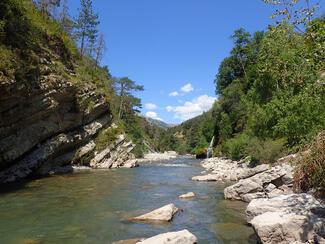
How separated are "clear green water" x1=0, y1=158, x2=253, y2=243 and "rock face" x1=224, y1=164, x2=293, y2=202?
2.17ft

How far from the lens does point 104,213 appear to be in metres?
14.4

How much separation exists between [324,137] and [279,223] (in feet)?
11.6

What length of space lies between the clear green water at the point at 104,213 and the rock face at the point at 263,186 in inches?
26.0

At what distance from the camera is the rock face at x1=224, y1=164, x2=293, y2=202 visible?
16.1 meters

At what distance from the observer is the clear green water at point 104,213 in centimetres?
1120

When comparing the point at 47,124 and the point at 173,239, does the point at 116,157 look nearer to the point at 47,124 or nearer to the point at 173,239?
the point at 47,124

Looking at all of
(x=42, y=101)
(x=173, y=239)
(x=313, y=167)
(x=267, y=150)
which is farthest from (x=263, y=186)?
(x=42, y=101)

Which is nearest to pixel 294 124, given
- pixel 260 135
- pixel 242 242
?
pixel 260 135

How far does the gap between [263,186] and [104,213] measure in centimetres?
726

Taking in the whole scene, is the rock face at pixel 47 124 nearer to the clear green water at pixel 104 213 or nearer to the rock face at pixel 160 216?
the clear green water at pixel 104 213

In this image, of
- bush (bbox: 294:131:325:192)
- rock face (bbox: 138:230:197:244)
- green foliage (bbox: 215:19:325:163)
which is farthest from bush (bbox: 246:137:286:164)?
rock face (bbox: 138:230:197:244)

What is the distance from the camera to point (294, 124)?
27.3 metres

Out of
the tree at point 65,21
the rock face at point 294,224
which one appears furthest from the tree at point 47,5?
the rock face at point 294,224

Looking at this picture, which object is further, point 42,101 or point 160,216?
point 42,101
